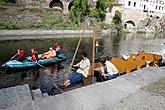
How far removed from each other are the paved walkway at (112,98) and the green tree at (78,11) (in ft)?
164

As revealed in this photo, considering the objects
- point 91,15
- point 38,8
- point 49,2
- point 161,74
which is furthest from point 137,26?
point 161,74

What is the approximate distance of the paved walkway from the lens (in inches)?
242

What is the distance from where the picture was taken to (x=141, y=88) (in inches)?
318

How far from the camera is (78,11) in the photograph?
57875mm

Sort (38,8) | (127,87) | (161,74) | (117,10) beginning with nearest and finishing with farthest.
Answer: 1. (127,87)
2. (161,74)
3. (38,8)
4. (117,10)

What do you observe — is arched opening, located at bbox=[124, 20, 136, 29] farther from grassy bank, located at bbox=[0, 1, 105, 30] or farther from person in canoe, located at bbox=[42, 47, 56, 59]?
person in canoe, located at bbox=[42, 47, 56, 59]

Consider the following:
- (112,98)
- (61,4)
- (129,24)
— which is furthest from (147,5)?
(112,98)

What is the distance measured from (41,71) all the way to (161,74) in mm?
12366

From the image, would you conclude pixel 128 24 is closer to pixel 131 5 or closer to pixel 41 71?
pixel 131 5

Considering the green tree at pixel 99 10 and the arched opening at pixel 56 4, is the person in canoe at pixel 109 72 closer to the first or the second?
the green tree at pixel 99 10

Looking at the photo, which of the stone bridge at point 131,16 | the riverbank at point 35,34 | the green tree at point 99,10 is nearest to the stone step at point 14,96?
the riverbank at point 35,34

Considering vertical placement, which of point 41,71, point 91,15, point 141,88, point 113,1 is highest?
point 113,1

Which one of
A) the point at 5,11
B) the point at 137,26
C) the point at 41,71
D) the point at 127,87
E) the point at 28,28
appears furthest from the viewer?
the point at 137,26

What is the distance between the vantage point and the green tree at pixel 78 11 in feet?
188
